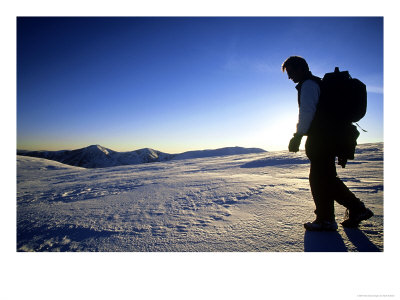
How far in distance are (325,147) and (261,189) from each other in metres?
1.56

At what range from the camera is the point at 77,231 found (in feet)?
6.12

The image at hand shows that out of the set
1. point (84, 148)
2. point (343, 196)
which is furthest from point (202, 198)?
point (84, 148)

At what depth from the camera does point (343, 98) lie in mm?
1566

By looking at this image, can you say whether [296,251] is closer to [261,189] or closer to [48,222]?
[261,189]

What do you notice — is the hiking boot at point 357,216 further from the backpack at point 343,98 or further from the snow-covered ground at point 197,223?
the backpack at point 343,98

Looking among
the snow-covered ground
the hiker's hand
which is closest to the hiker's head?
the hiker's hand

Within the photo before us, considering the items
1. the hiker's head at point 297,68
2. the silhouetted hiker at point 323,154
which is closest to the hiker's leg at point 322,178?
the silhouetted hiker at point 323,154

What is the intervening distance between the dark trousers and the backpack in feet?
0.77

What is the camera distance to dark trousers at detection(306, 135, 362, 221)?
165cm

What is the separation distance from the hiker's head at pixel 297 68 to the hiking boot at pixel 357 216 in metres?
1.40

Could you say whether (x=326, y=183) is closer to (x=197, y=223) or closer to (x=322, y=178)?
(x=322, y=178)

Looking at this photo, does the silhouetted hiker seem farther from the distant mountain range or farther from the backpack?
the distant mountain range

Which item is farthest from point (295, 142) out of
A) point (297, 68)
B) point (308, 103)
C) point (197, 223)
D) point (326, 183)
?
point (197, 223)

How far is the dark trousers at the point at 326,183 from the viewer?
165cm
